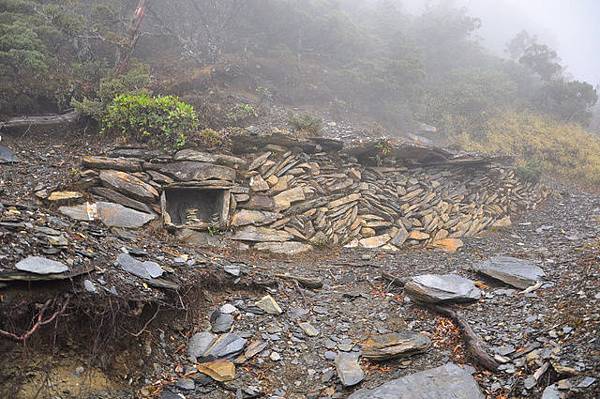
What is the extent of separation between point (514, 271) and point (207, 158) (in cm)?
657

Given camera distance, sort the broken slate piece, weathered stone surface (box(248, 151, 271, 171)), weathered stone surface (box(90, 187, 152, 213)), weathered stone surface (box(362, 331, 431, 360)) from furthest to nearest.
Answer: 1. weathered stone surface (box(248, 151, 271, 171))
2. weathered stone surface (box(90, 187, 152, 213))
3. the broken slate piece
4. weathered stone surface (box(362, 331, 431, 360))

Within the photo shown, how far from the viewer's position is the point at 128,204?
26.4 ft

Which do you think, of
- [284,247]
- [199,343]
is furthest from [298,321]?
[284,247]

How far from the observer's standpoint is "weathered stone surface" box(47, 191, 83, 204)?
7.24m

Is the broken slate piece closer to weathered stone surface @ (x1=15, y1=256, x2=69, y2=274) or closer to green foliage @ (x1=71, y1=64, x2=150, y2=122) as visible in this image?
weathered stone surface @ (x1=15, y1=256, x2=69, y2=274)

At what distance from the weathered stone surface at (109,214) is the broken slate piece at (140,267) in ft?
6.54

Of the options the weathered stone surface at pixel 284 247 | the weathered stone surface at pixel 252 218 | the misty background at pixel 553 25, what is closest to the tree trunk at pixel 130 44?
the weathered stone surface at pixel 252 218

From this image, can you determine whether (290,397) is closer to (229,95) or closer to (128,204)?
(128,204)

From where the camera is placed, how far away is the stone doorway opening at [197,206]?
8797 millimetres

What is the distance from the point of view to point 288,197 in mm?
9922

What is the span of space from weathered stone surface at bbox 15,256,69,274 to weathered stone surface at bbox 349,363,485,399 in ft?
11.2

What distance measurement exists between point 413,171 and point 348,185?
2581mm

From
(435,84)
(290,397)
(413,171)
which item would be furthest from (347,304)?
(435,84)

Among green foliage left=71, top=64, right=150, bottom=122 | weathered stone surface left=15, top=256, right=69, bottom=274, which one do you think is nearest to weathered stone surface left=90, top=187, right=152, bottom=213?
green foliage left=71, top=64, right=150, bottom=122
